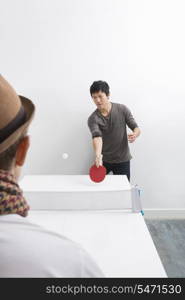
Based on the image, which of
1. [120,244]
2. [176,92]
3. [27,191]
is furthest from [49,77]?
[120,244]

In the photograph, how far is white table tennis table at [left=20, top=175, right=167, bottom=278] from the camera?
4.75ft

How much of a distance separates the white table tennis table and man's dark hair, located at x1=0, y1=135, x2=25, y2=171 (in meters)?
0.81

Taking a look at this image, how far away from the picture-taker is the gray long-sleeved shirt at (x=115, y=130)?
3494 mm

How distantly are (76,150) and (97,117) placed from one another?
64 cm

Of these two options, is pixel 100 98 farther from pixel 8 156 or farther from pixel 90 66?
pixel 8 156

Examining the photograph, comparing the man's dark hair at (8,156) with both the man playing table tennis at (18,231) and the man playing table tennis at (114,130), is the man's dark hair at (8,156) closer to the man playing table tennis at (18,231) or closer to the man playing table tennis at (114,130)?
the man playing table tennis at (18,231)

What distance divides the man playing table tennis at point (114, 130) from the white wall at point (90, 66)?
0.32 metres

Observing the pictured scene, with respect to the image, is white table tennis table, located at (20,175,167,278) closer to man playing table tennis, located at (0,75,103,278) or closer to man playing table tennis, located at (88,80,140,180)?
man playing table tennis, located at (0,75,103,278)

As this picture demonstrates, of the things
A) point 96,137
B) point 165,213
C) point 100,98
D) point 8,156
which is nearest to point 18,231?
point 8,156

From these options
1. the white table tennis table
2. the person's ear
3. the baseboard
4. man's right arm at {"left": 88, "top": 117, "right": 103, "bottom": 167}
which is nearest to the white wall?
man's right arm at {"left": 88, "top": 117, "right": 103, "bottom": 167}

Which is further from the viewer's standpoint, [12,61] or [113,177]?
[12,61]

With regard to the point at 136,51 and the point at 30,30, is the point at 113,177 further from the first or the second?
the point at 30,30

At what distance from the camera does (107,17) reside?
12.2 feet

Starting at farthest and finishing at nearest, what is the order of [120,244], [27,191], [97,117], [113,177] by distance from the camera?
[97,117]
[113,177]
[27,191]
[120,244]
